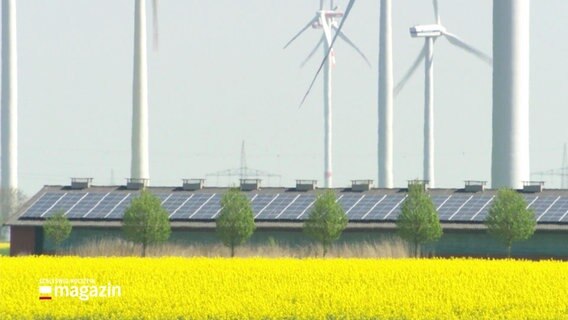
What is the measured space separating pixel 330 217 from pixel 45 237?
20.5m

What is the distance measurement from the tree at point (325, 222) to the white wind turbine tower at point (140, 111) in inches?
717

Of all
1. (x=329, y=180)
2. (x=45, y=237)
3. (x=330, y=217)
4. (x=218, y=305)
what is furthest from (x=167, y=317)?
(x=329, y=180)

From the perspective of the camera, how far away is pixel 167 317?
63.2 metres

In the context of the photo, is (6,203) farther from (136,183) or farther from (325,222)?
(325,222)

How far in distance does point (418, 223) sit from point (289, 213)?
36.1ft

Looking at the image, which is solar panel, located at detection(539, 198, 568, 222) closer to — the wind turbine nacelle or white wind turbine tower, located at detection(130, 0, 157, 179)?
white wind turbine tower, located at detection(130, 0, 157, 179)

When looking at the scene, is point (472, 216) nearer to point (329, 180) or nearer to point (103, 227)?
point (103, 227)

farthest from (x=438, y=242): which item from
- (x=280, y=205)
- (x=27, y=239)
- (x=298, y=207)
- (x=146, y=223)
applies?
(x=27, y=239)

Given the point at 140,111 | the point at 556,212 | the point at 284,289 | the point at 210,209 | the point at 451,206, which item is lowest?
the point at 284,289

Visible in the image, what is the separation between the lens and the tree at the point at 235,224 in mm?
Answer: 105375

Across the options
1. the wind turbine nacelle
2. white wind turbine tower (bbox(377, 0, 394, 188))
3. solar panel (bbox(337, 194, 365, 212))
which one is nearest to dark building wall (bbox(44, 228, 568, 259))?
solar panel (bbox(337, 194, 365, 212))

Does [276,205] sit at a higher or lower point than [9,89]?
lower

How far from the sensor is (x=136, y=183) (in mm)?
119562

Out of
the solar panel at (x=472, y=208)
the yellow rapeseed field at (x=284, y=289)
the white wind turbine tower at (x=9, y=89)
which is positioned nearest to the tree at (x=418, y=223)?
the solar panel at (x=472, y=208)
